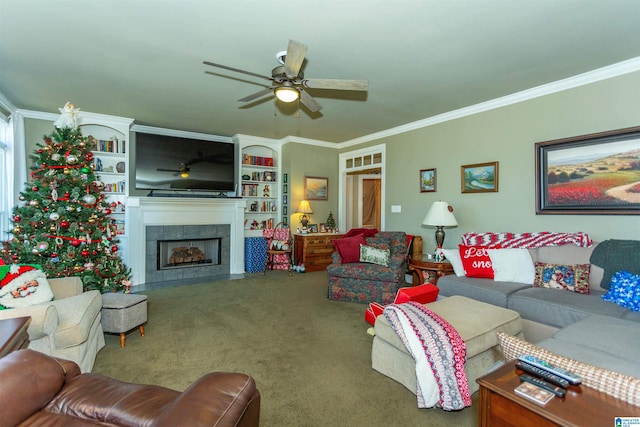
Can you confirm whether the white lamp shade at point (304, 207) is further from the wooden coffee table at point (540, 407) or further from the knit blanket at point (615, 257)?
the wooden coffee table at point (540, 407)

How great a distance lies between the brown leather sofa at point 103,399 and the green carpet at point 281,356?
2.66ft

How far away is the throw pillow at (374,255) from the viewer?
402cm

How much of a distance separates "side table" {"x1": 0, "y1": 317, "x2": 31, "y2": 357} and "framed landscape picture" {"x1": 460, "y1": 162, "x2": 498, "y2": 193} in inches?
181

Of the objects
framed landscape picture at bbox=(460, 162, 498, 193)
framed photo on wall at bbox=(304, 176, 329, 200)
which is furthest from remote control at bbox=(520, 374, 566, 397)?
framed photo on wall at bbox=(304, 176, 329, 200)

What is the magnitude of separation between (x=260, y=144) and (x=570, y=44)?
490cm

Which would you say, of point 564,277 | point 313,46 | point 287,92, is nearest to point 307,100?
point 287,92

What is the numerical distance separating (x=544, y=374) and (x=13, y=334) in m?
2.56

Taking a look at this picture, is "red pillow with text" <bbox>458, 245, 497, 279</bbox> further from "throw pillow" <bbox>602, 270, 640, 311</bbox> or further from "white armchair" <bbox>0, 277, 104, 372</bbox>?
"white armchair" <bbox>0, 277, 104, 372</bbox>

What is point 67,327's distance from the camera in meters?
1.99

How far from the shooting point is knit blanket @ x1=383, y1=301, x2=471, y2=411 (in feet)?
5.85

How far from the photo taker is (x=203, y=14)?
2.17 metres

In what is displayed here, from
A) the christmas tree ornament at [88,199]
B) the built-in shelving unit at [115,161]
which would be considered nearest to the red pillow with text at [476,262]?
the christmas tree ornament at [88,199]

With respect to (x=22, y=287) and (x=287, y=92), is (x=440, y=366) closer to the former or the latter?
(x=287, y=92)

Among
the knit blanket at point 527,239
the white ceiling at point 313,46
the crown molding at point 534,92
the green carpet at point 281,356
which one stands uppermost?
the white ceiling at point 313,46
